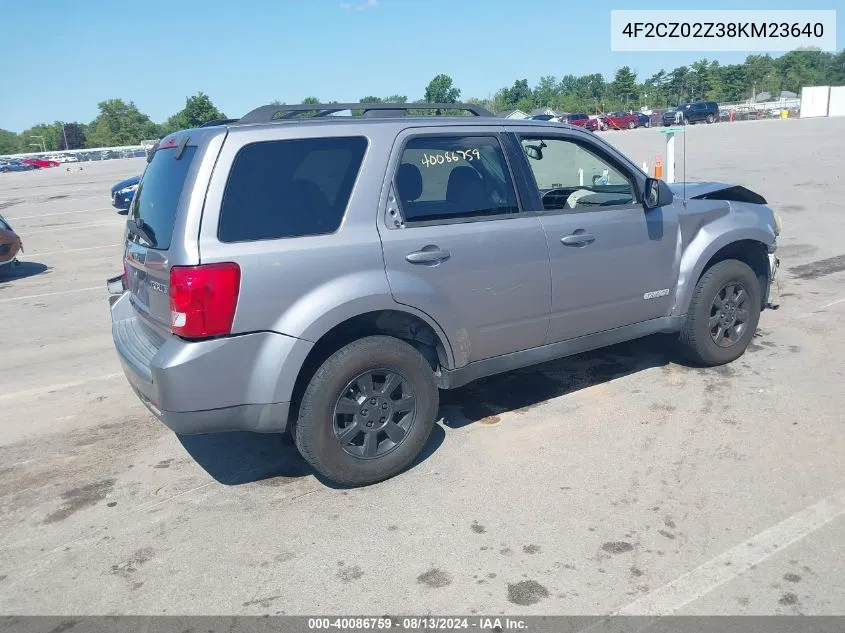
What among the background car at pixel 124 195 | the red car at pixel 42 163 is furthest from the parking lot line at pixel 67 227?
the red car at pixel 42 163

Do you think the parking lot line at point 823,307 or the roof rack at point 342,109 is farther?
the parking lot line at point 823,307

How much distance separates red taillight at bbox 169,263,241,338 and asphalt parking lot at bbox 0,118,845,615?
3.48 ft

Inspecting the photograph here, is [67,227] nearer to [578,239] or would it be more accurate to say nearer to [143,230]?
[143,230]

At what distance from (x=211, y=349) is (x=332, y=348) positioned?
68 cm

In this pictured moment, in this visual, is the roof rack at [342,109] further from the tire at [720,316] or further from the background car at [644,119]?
the background car at [644,119]

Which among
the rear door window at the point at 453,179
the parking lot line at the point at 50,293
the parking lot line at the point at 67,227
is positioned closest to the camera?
the rear door window at the point at 453,179

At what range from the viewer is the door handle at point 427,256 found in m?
3.89

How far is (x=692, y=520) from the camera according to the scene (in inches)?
137

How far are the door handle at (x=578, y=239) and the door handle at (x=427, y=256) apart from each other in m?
0.88

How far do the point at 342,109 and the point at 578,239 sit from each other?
168 cm

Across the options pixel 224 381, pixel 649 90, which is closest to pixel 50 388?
pixel 224 381

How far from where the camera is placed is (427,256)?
393 centimetres

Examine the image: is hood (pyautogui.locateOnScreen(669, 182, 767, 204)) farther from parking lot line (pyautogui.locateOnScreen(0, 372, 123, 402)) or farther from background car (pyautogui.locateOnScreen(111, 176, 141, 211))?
background car (pyautogui.locateOnScreen(111, 176, 141, 211))

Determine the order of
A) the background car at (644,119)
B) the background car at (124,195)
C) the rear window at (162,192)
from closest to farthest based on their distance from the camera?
the rear window at (162,192)
the background car at (124,195)
the background car at (644,119)
